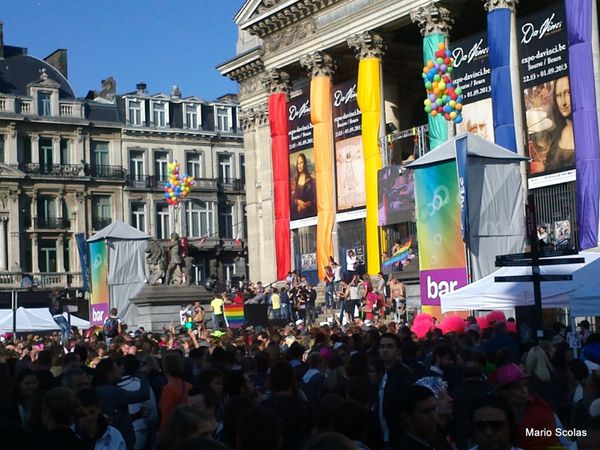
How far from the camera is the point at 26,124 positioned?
66.2m

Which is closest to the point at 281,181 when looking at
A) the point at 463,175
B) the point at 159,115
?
the point at 463,175

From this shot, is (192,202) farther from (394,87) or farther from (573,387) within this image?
(573,387)

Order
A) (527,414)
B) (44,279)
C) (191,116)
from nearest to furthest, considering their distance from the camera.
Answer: (527,414) < (44,279) < (191,116)

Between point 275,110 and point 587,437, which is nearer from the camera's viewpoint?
point 587,437

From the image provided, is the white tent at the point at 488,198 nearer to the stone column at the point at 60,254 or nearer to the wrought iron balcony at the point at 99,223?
the stone column at the point at 60,254

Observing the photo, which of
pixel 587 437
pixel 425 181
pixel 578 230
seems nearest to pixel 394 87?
pixel 578 230

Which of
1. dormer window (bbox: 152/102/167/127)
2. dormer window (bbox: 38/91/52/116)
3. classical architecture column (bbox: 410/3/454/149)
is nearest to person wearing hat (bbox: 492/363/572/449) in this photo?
classical architecture column (bbox: 410/3/454/149)

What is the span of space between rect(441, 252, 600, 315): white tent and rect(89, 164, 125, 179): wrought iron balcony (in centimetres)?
5203

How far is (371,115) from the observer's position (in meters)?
38.9

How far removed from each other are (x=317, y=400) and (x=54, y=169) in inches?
2345

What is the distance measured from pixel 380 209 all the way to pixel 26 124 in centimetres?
3545

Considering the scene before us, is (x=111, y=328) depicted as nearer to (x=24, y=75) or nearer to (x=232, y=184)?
(x=24, y=75)

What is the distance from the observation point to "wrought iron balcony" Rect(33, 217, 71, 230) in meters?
66.2

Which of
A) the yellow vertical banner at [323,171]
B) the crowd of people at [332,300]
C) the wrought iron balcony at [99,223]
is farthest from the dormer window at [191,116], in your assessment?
the crowd of people at [332,300]
